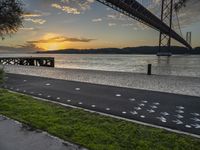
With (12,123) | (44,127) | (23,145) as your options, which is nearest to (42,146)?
(23,145)

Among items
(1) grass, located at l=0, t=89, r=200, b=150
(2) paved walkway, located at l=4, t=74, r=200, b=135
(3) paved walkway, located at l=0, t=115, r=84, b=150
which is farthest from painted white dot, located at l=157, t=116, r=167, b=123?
(3) paved walkway, located at l=0, t=115, r=84, b=150

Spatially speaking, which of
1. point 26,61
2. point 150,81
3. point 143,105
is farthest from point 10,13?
point 26,61

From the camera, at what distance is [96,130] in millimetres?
5770

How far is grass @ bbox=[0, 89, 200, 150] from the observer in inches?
192

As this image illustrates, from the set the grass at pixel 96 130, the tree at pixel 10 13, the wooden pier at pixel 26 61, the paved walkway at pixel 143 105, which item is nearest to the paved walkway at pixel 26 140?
the grass at pixel 96 130

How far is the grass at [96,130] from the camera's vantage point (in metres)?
4.88

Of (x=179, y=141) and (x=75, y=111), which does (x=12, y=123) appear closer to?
(x=75, y=111)

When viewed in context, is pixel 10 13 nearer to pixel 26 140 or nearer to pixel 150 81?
pixel 150 81

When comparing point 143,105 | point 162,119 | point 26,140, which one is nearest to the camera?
point 26,140

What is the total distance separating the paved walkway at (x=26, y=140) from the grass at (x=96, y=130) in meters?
0.28

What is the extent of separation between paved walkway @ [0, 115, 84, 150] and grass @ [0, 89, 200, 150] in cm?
28

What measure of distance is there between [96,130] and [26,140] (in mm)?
1659

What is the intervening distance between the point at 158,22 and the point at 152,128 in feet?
163

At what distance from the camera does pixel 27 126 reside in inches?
234
